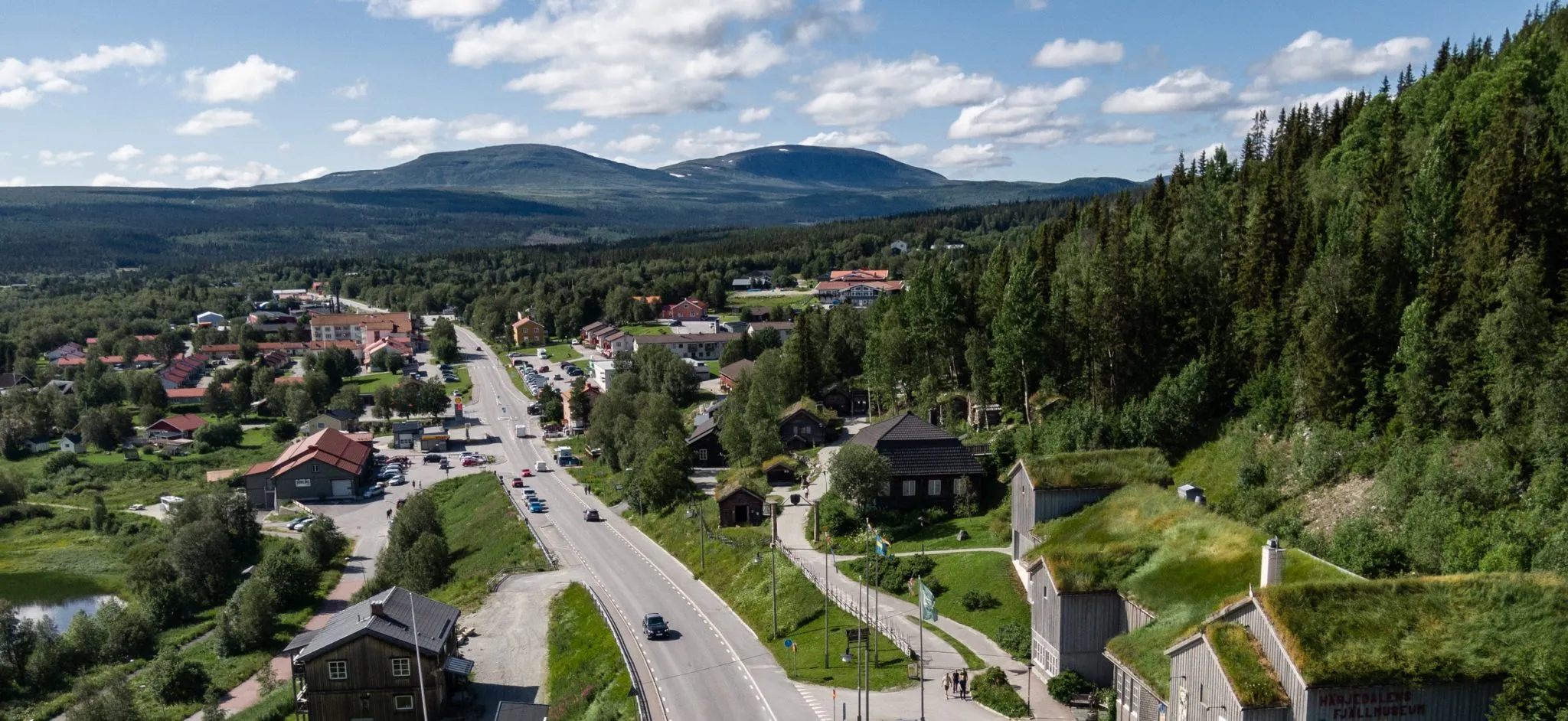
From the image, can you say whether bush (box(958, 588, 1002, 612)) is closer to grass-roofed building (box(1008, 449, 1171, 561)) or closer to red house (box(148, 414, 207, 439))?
grass-roofed building (box(1008, 449, 1171, 561))

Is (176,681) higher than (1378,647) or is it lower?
lower

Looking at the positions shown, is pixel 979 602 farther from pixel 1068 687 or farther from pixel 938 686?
pixel 1068 687

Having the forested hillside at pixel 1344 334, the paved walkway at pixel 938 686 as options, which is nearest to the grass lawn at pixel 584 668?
the paved walkway at pixel 938 686

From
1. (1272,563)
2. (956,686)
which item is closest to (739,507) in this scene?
(956,686)

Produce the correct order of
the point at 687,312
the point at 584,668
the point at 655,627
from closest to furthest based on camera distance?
the point at 584,668, the point at 655,627, the point at 687,312

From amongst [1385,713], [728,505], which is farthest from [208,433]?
[1385,713]

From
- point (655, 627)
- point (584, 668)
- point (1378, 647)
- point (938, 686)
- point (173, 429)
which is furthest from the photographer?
point (173, 429)

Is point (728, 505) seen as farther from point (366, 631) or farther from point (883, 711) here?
point (883, 711)
